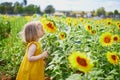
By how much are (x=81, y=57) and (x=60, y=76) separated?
465 mm

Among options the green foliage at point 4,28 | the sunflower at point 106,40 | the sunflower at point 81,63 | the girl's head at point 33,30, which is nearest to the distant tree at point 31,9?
the girl's head at point 33,30

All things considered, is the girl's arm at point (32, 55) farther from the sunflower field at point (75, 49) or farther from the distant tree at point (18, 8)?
the distant tree at point (18, 8)

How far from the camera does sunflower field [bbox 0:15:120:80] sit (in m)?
1.61

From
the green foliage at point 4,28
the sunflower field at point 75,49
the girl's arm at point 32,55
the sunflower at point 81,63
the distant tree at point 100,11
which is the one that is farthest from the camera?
the green foliage at point 4,28

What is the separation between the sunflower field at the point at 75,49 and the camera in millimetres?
1608

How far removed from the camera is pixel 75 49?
1916mm

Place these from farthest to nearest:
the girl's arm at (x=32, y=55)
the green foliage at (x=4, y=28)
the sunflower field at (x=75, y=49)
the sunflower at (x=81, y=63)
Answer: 1. the green foliage at (x=4, y=28)
2. the girl's arm at (x=32, y=55)
3. the sunflower field at (x=75, y=49)
4. the sunflower at (x=81, y=63)

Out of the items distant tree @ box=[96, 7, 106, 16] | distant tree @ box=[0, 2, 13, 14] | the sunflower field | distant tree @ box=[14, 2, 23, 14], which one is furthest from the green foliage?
distant tree @ box=[96, 7, 106, 16]

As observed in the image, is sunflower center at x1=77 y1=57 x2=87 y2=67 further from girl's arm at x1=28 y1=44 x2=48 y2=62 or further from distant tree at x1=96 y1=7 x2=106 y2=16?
distant tree at x1=96 y1=7 x2=106 y2=16

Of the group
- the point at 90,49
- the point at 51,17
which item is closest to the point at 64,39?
the point at 90,49

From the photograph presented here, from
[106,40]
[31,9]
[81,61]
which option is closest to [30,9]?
[31,9]

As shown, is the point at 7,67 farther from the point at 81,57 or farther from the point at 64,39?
the point at 81,57

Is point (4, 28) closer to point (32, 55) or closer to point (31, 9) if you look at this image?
point (31, 9)

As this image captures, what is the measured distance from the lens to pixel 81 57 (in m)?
1.42
